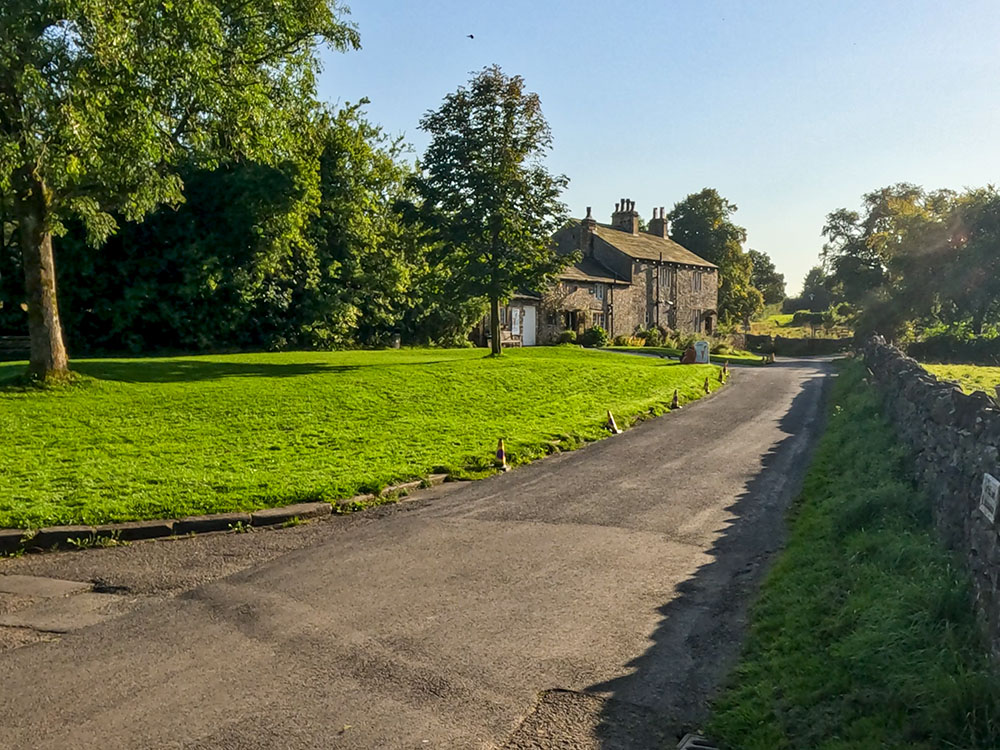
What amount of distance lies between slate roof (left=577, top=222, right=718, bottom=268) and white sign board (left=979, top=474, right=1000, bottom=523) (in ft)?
181

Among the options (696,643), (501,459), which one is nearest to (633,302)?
(501,459)

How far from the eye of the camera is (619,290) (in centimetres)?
5809

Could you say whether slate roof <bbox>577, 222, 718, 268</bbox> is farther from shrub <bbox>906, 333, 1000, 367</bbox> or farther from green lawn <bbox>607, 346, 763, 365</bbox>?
shrub <bbox>906, 333, 1000, 367</bbox>

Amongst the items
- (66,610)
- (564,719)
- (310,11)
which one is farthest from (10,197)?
(564,719)

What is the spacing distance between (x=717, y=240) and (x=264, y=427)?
73.3 meters

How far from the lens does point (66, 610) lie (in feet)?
22.3

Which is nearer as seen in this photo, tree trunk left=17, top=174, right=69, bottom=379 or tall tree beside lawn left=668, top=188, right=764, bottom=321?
tree trunk left=17, top=174, right=69, bottom=379

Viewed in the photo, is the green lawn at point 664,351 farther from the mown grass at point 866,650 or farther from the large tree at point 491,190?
the mown grass at point 866,650

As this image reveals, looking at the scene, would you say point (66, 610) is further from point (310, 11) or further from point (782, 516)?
point (310, 11)

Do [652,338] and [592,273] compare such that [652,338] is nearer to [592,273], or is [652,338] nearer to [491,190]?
[592,273]

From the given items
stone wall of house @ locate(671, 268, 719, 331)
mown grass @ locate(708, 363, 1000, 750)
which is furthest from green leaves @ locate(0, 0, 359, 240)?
stone wall of house @ locate(671, 268, 719, 331)

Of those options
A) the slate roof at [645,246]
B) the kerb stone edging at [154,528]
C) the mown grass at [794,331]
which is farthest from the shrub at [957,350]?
the kerb stone edging at [154,528]

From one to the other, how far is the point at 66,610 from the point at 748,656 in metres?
5.64

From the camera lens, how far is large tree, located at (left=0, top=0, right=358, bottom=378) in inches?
591
